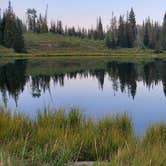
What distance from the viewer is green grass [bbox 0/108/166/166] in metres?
5.46

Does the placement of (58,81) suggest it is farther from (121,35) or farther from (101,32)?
(101,32)

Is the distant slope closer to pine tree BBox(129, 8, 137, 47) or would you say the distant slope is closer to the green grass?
pine tree BBox(129, 8, 137, 47)

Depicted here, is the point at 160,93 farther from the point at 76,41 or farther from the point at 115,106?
the point at 76,41

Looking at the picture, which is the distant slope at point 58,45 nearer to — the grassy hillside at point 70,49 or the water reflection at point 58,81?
the grassy hillside at point 70,49

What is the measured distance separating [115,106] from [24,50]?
271 feet

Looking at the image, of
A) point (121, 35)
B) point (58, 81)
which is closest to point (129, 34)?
point (121, 35)

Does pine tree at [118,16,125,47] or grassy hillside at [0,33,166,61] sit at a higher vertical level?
pine tree at [118,16,125,47]

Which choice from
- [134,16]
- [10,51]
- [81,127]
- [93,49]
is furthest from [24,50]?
[81,127]

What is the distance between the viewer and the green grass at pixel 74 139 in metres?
5.46

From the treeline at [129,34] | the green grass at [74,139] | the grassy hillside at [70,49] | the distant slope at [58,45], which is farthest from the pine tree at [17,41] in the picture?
the green grass at [74,139]

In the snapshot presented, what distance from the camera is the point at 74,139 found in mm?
6691

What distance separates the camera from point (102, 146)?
267 inches

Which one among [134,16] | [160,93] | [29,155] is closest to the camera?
[29,155]

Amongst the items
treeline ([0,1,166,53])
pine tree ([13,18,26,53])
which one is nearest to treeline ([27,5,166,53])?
treeline ([0,1,166,53])
